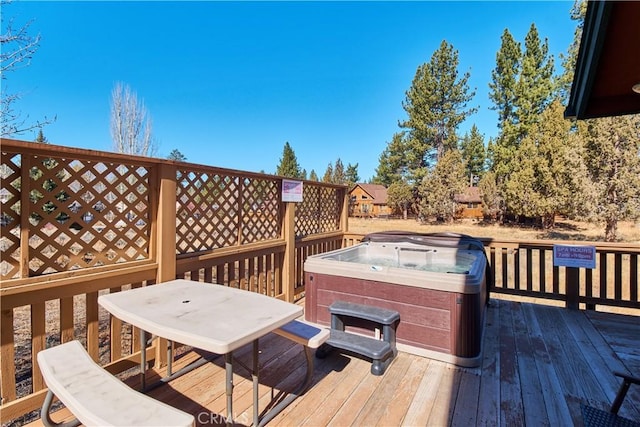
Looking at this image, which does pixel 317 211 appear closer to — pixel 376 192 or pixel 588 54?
pixel 588 54

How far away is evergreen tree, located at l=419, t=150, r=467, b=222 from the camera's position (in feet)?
55.6

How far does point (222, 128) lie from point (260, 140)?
569 centimetres

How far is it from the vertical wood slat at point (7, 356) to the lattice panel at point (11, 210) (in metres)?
0.24

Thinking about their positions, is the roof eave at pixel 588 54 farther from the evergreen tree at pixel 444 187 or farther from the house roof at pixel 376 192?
the house roof at pixel 376 192

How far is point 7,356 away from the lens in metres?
1.74

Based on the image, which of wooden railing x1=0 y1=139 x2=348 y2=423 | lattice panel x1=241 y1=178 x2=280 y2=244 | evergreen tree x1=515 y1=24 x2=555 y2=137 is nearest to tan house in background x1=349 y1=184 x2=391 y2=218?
evergreen tree x1=515 y1=24 x2=555 y2=137

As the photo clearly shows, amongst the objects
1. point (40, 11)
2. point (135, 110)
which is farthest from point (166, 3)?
point (135, 110)

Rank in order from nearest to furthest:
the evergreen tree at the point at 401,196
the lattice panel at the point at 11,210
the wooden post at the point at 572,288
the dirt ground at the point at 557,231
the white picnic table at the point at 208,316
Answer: the white picnic table at the point at 208,316 < the lattice panel at the point at 11,210 < the wooden post at the point at 572,288 < the dirt ground at the point at 557,231 < the evergreen tree at the point at 401,196

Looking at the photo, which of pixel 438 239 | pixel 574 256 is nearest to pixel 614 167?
pixel 574 256

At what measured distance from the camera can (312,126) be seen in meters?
25.8

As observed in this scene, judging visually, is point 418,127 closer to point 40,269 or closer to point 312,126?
point 312,126

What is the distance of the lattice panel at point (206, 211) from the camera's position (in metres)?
2.73

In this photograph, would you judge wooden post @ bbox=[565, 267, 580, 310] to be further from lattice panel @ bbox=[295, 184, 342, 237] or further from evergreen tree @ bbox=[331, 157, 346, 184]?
evergreen tree @ bbox=[331, 157, 346, 184]

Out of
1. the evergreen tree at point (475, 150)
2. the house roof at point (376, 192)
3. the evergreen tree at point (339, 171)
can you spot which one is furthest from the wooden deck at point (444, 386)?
the evergreen tree at point (339, 171)
